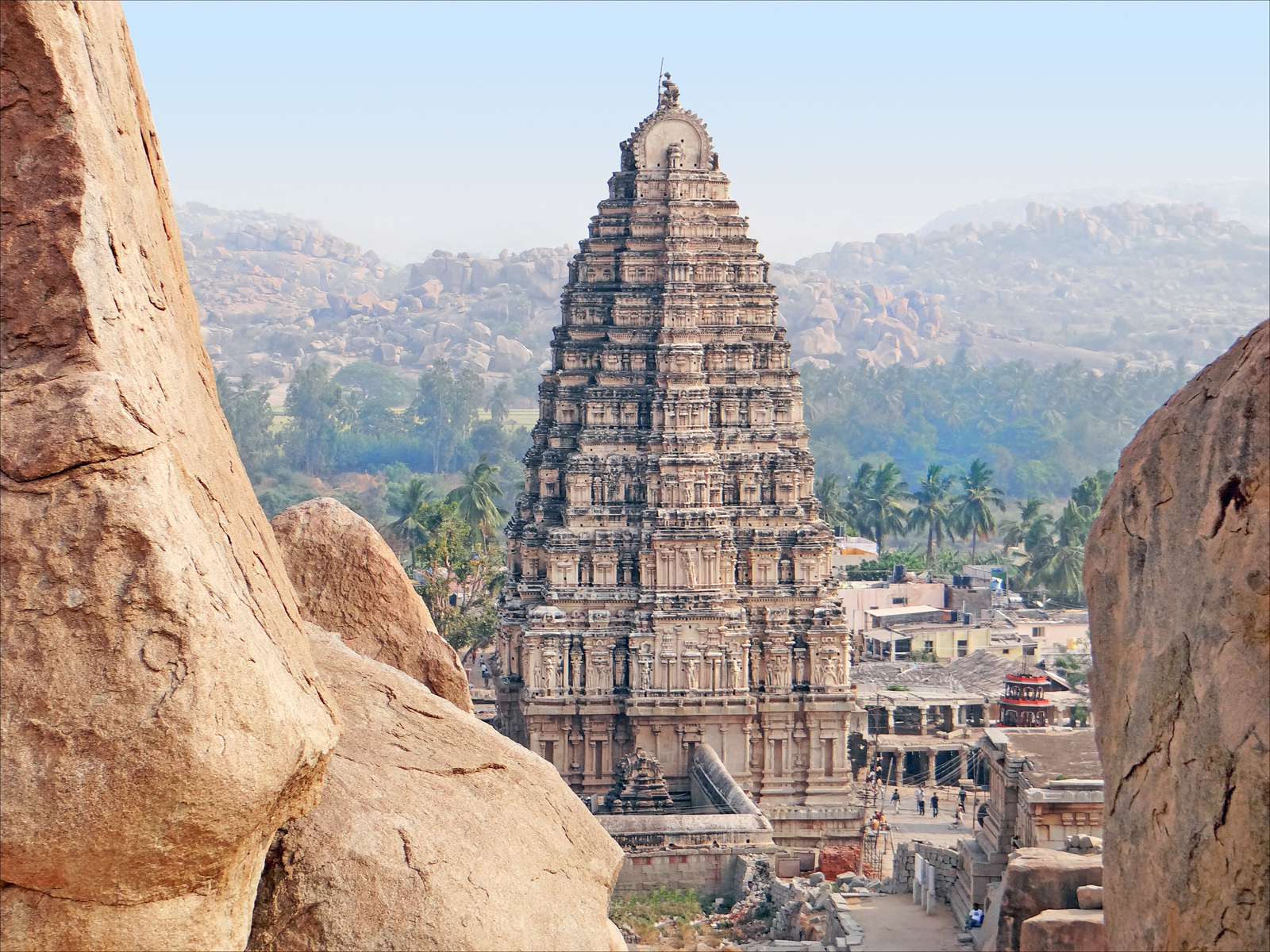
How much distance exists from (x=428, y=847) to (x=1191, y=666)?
3732 mm

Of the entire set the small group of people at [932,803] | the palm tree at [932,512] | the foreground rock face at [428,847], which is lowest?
the small group of people at [932,803]

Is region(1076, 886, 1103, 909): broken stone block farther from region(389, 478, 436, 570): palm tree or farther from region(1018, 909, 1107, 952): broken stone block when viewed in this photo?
region(389, 478, 436, 570): palm tree

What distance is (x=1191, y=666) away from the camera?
799 cm

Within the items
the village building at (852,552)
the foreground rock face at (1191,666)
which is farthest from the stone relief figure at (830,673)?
the village building at (852,552)

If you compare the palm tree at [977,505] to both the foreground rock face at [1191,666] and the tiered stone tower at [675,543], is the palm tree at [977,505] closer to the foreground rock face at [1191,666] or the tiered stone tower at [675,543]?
the tiered stone tower at [675,543]

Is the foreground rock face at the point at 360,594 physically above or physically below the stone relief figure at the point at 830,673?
above

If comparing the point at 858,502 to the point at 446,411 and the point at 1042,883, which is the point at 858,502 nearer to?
the point at 446,411

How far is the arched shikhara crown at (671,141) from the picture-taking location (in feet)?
127

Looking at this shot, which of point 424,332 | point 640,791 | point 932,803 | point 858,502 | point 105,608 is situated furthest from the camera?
point 424,332

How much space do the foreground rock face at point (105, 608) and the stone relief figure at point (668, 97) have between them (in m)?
32.8

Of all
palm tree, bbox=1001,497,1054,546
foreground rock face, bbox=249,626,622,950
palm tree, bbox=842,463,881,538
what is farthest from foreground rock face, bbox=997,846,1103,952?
palm tree, bbox=842,463,881,538

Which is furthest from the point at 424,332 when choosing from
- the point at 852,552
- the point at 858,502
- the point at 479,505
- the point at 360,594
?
the point at 360,594

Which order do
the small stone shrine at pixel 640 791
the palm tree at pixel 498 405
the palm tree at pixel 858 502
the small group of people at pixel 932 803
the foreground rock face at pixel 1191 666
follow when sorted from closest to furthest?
the foreground rock face at pixel 1191 666
the small stone shrine at pixel 640 791
the small group of people at pixel 932 803
the palm tree at pixel 858 502
the palm tree at pixel 498 405

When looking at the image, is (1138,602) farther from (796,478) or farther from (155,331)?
(796,478)
